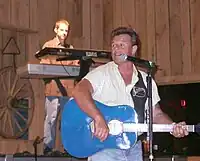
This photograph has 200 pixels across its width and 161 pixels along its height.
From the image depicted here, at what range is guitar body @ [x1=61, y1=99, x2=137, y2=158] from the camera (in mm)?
2552

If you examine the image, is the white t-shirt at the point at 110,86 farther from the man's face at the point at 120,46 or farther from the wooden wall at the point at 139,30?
the wooden wall at the point at 139,30

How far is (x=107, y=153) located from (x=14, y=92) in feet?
12.9

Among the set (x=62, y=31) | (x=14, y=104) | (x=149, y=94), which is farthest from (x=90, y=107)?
(x=14, y=104)

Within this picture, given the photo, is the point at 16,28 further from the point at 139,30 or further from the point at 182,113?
the point at 182,113

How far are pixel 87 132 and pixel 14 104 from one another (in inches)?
149

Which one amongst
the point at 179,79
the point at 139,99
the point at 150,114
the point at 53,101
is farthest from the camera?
the point at 179,79

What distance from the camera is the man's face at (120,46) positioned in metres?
2.63

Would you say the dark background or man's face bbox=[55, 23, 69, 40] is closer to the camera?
the dark background

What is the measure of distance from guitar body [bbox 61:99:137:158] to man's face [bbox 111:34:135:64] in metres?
0.25

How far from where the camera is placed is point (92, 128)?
A: 253cm

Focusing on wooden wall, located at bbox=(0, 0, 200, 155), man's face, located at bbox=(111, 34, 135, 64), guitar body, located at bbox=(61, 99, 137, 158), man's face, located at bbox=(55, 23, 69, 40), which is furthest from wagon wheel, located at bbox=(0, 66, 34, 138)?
man's face, located at bbox=(111, 34, 135, 64)

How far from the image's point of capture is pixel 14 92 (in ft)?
20.6

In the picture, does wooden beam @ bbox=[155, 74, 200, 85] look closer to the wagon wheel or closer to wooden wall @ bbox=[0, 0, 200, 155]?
wooden wall @ bbox=[0, 0, 200, 155]

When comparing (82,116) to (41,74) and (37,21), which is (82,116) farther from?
(37,21)
